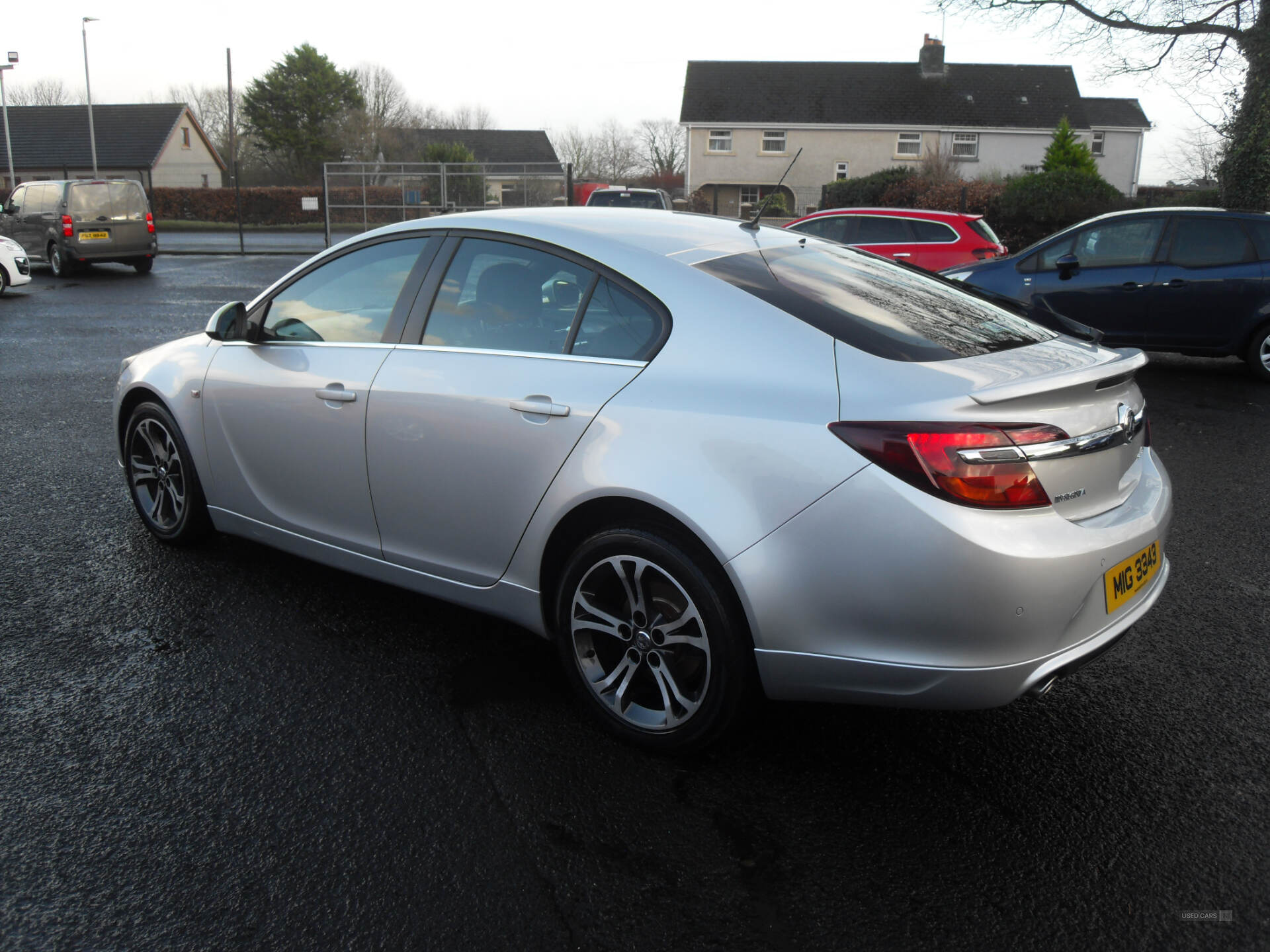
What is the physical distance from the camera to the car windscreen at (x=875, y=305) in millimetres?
2885

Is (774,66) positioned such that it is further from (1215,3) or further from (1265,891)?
(1265,891)

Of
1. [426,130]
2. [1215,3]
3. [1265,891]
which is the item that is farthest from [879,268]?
[426,130]

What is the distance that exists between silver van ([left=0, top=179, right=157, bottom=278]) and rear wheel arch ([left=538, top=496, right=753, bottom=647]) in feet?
66.3

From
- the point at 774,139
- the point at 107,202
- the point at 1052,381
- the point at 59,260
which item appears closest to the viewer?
the point at 1052,381

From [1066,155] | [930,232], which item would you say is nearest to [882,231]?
[930,232]

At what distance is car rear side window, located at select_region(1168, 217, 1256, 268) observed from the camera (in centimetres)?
948

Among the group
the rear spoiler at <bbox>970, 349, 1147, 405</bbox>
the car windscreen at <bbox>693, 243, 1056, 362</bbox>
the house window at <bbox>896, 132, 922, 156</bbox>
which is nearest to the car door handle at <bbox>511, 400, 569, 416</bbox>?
the car windscreen at <bbox>693, 243, 1056, 362</bbox>

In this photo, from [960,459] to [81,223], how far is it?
21.4 metres

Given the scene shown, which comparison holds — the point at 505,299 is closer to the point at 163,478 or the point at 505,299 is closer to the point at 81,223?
the point at 163,478

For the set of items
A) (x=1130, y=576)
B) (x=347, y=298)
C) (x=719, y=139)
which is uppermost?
(x=719, y=139)

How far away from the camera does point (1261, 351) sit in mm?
9531

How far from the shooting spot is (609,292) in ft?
10.4

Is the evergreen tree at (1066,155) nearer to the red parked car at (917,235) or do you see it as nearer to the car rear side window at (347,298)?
the red parked car at (917,235)

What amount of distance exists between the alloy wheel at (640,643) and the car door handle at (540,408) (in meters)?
0.47
